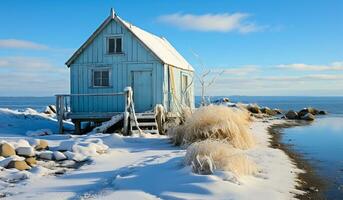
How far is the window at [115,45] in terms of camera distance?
19812 millimetres

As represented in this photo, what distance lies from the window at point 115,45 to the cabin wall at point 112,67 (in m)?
0.17

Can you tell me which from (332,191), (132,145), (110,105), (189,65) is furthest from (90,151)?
(189,65)

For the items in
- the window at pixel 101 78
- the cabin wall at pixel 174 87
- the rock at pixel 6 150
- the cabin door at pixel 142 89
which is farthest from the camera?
the window at pixel 101 78

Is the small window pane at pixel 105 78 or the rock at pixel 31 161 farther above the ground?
the small window pane at pixel 105 78

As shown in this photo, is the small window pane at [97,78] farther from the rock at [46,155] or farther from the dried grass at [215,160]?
the dried grass at [215,160]

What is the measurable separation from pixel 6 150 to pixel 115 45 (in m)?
9.65

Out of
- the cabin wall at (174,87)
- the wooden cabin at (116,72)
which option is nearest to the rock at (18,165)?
the wooden cabin at (116,72)

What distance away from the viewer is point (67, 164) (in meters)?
10.7

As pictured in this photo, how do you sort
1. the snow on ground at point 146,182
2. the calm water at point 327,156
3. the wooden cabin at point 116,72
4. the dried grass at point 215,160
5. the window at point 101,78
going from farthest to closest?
the window at point 101,78 < the wooden cabin at point 116,72 < the calm water at point 327,156 < the dried grass at point 215,160 < the snow on ground at point 146,182

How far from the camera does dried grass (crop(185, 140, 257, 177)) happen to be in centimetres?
853

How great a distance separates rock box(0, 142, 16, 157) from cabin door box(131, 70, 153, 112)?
28.7 ft

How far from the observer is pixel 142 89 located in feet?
Answer: 64.2

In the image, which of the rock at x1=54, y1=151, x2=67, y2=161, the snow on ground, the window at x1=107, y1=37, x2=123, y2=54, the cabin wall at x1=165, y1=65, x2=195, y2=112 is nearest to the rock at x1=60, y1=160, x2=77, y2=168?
the rock at x1=54, y1=151, x2=67, y2=161

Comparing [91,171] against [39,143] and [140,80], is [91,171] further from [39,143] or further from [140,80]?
[140,80]
